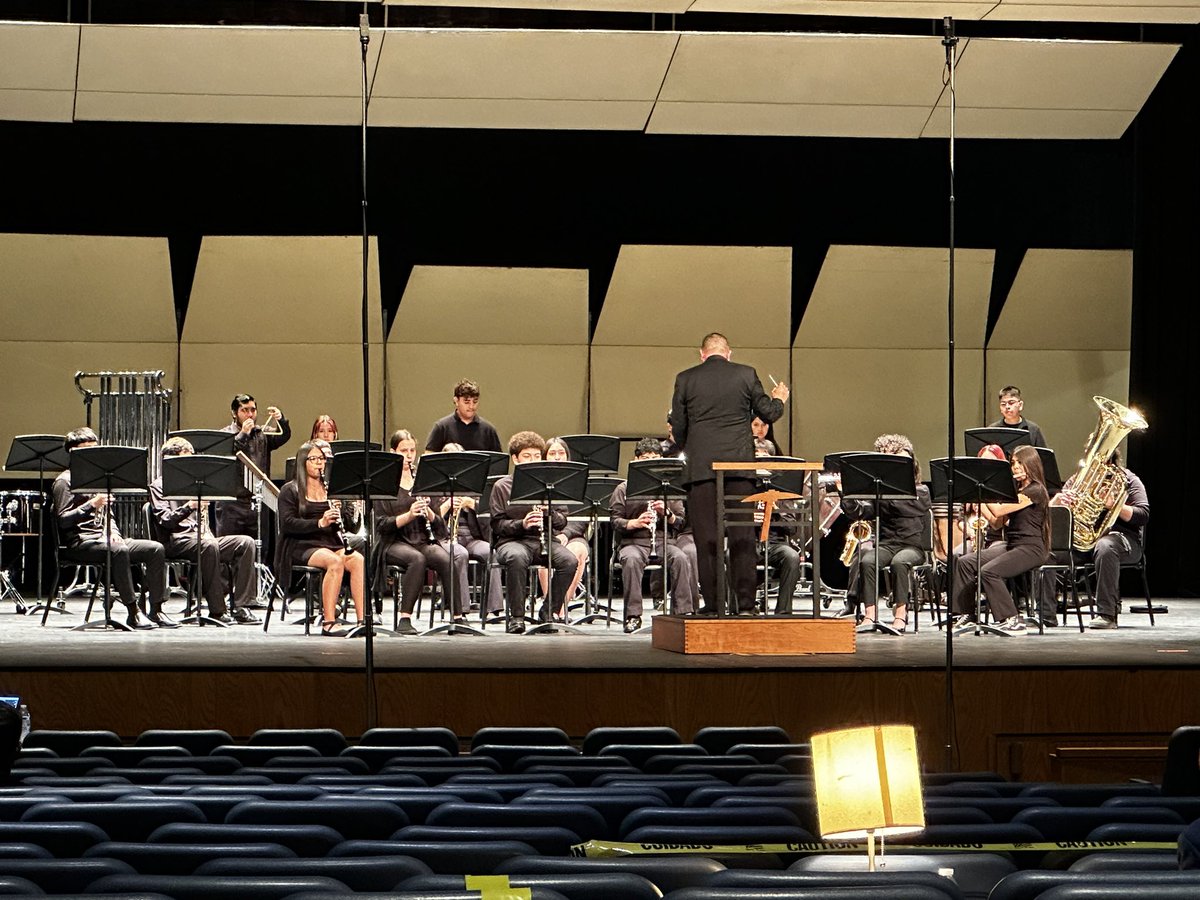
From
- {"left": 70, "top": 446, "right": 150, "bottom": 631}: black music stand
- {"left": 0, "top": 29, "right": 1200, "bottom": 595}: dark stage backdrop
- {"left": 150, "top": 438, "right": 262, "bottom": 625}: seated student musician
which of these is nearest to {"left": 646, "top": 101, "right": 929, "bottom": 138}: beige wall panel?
{"left": 0, "top": 29, "right": 1200, "bottom": 595}: dark stage backdrop

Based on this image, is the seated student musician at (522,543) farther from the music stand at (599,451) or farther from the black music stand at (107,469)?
the black music stand at (107,469)

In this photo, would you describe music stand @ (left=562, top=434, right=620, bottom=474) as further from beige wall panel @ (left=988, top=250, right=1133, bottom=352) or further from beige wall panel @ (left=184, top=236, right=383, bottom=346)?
beige wall panel @ (left=988, top=250, right=1133, bottom=352)

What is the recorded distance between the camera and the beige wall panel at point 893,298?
41.8ft

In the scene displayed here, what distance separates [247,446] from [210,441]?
78 cm

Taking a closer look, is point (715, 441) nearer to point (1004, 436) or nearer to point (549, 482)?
point (549, 482)

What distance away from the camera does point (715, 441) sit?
7.50m

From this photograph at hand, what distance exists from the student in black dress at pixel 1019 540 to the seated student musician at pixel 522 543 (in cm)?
222

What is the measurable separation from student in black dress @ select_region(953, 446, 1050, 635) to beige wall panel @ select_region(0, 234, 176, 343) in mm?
7049

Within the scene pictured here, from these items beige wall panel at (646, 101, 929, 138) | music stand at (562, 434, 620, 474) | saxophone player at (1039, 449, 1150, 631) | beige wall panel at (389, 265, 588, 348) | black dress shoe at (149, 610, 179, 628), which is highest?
beige wall panel at (646, 101, 929, 138)

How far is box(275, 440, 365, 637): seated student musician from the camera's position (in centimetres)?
844

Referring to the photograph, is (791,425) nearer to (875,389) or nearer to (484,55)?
(875,389)

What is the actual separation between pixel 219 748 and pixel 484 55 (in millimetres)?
7800

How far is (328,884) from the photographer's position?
201 centimetres

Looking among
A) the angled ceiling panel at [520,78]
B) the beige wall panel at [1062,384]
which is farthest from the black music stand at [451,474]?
the beige wall panel at [1062,384]
